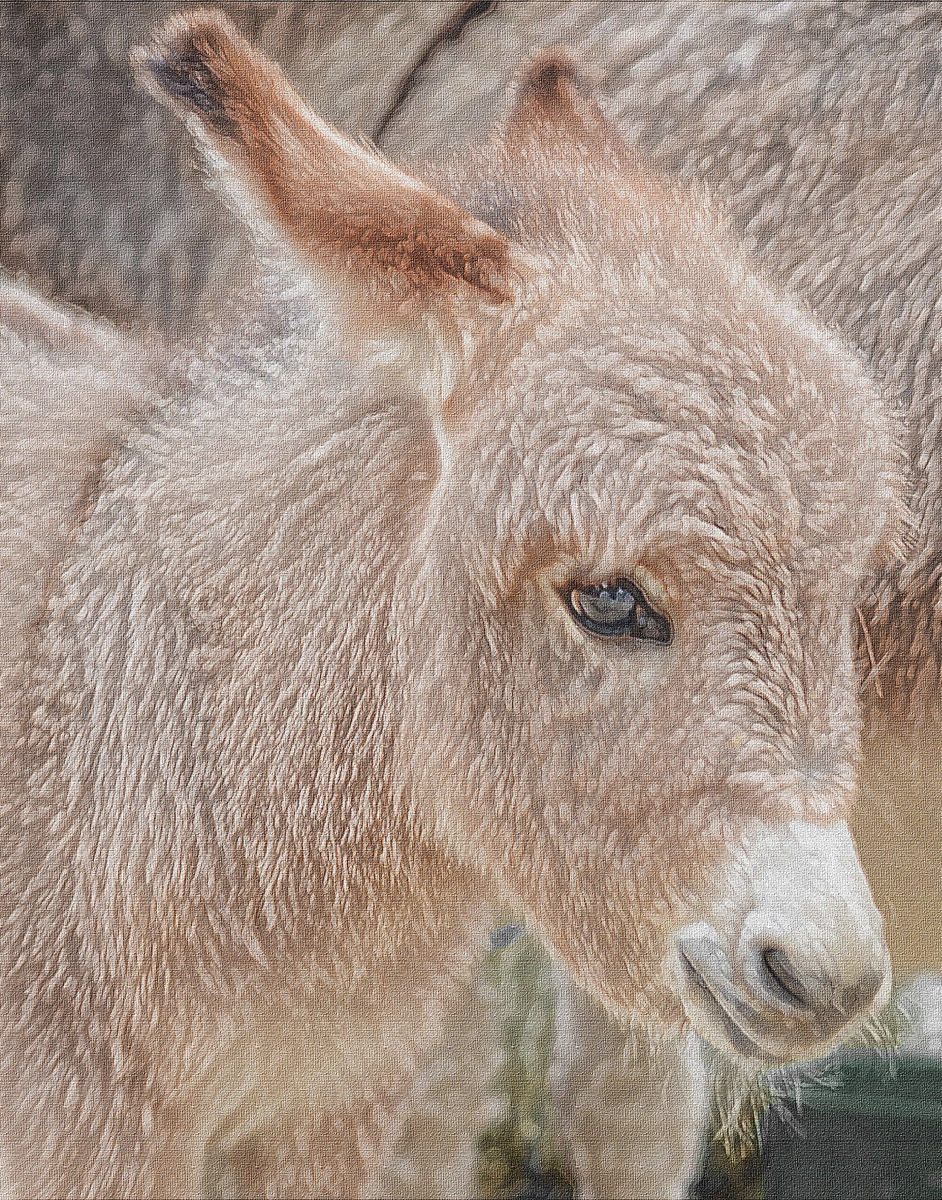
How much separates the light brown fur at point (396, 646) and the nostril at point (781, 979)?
6cm

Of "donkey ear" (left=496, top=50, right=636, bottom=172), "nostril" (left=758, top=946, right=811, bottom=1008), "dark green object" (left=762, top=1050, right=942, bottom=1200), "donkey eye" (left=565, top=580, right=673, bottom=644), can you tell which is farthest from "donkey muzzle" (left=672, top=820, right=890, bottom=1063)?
"donkey ear" (left=496, top=50, right=636, bottom=172)

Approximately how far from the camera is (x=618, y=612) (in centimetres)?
69

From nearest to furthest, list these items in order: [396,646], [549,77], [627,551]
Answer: [627,551], [396,646], [549,77]

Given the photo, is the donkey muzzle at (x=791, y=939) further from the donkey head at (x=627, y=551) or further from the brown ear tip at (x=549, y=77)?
the brown ear tip at (x=549, y=77)

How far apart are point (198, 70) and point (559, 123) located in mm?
287

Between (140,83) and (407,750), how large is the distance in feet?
1.80

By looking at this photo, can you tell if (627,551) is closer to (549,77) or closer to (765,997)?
(765,997)

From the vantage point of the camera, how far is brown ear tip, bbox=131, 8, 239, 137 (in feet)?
2.27

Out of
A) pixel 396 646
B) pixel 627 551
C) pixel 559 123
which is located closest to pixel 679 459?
pixel 627 551

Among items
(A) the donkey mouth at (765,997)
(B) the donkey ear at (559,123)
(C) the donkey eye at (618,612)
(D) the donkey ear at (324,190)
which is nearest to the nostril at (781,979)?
(A) the donkey mouth at (765,997)

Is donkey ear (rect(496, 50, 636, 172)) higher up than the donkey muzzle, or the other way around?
donkey ear (rect(496, 50, 636, 172))

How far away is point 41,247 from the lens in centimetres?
95

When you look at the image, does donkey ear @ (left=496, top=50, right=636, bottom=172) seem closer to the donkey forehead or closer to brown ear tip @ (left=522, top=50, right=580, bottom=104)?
brown ear tip @ (left=522, top=50, right=580, bottom=104)

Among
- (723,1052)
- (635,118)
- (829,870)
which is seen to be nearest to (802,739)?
(829,870)
